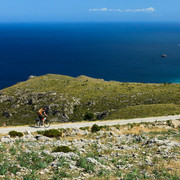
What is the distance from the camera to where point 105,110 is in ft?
182

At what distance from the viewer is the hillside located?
5131 cm

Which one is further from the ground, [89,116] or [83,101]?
[83,101]

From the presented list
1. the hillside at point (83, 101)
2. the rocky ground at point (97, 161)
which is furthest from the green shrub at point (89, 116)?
the rocky ground at point (97, 161)

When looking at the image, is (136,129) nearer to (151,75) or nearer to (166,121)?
(166,121)

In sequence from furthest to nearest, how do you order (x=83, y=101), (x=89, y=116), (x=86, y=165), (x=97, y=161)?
(x=83, y=101) → (x=89, y=116) → (x=97, y=161) → (x=86, y=165)

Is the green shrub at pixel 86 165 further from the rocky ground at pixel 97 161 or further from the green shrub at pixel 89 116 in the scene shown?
the green shrub at pixel 89 116

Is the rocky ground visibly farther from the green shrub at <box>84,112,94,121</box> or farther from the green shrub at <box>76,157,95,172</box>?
the green shrub at <box>84,112,94,121</box>

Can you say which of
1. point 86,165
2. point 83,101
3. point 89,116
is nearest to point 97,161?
point 86,165

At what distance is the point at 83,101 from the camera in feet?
197

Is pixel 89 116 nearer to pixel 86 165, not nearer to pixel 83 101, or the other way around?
pixel 83 101

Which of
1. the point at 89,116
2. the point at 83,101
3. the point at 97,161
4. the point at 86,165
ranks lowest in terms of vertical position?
the point at 89,116

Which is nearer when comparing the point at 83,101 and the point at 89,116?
the point at 89,116

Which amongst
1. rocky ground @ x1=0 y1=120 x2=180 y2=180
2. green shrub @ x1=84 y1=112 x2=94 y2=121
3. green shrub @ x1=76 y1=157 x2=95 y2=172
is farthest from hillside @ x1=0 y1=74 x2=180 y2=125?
green shrub @ x1=76 y1=157 x2=95 y2=172

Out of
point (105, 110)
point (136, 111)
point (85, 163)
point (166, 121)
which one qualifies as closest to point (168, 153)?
point (85, 163)
